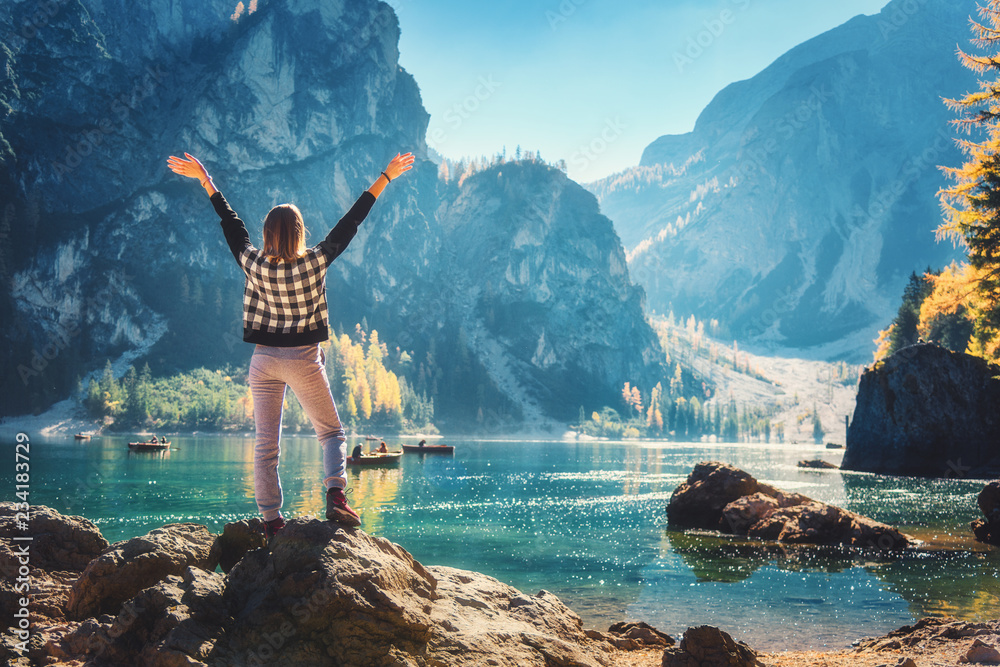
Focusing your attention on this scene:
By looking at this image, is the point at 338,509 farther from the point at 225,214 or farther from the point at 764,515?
the point at 764,515

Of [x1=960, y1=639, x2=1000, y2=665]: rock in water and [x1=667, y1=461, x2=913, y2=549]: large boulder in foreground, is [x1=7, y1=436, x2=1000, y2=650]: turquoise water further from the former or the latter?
[x1=960, y1=639, x2=1000, y2=665]: rock in water

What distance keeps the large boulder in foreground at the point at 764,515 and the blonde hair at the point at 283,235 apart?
1007 inches

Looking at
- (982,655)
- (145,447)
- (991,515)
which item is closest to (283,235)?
(982,655)

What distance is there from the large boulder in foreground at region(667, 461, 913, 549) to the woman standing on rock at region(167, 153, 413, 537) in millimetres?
24514

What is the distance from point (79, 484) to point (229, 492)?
11.9m

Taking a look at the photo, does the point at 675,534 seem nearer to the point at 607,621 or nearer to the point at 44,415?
the point at 607,621

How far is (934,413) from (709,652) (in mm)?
58319

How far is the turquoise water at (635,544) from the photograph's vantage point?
16.1 meters

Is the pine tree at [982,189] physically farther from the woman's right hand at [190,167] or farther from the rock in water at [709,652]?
the woman's right hand at [190,167]

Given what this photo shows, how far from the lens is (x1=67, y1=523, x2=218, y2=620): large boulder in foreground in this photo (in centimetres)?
809

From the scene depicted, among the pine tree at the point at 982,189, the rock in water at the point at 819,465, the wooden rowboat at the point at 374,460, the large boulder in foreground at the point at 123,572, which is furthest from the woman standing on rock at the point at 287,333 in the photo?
the rock in water at the point at 819,465

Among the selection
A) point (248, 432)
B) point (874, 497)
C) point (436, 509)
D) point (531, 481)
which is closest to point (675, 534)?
point (436, 509)

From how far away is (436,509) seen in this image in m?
39.3

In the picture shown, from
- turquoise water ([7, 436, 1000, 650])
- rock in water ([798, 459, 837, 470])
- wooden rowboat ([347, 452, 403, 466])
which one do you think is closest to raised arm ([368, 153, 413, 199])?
turquoise water ([7, 436, 1000, 650])
